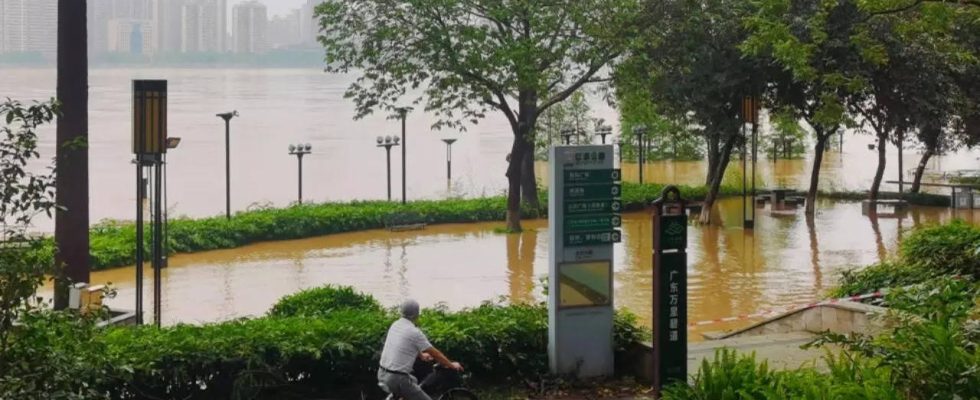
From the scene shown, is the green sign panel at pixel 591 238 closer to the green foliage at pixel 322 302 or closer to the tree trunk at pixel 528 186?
the green foliage at pixel 322 302

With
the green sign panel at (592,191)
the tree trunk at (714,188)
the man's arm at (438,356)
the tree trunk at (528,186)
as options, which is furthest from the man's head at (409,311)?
the tree trunk at (528,186)

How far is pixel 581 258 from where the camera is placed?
10000 mm

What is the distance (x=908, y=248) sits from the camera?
13.5 metres

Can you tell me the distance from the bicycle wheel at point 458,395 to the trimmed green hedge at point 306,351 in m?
0.96

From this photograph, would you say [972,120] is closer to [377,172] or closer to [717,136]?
[717,136]

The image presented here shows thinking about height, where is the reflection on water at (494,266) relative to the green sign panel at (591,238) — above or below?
below

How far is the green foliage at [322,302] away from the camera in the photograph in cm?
1169

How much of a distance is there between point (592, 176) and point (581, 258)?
0.68 meters

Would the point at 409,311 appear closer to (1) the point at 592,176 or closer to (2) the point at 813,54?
(1) the point at 592,176

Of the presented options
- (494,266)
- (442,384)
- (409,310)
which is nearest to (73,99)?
(409,310)

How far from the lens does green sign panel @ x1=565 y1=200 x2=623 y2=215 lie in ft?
32.8

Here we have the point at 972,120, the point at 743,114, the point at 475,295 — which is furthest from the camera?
the point at 972,120

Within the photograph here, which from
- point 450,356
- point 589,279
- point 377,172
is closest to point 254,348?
point 450,356

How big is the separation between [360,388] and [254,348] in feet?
2.95
